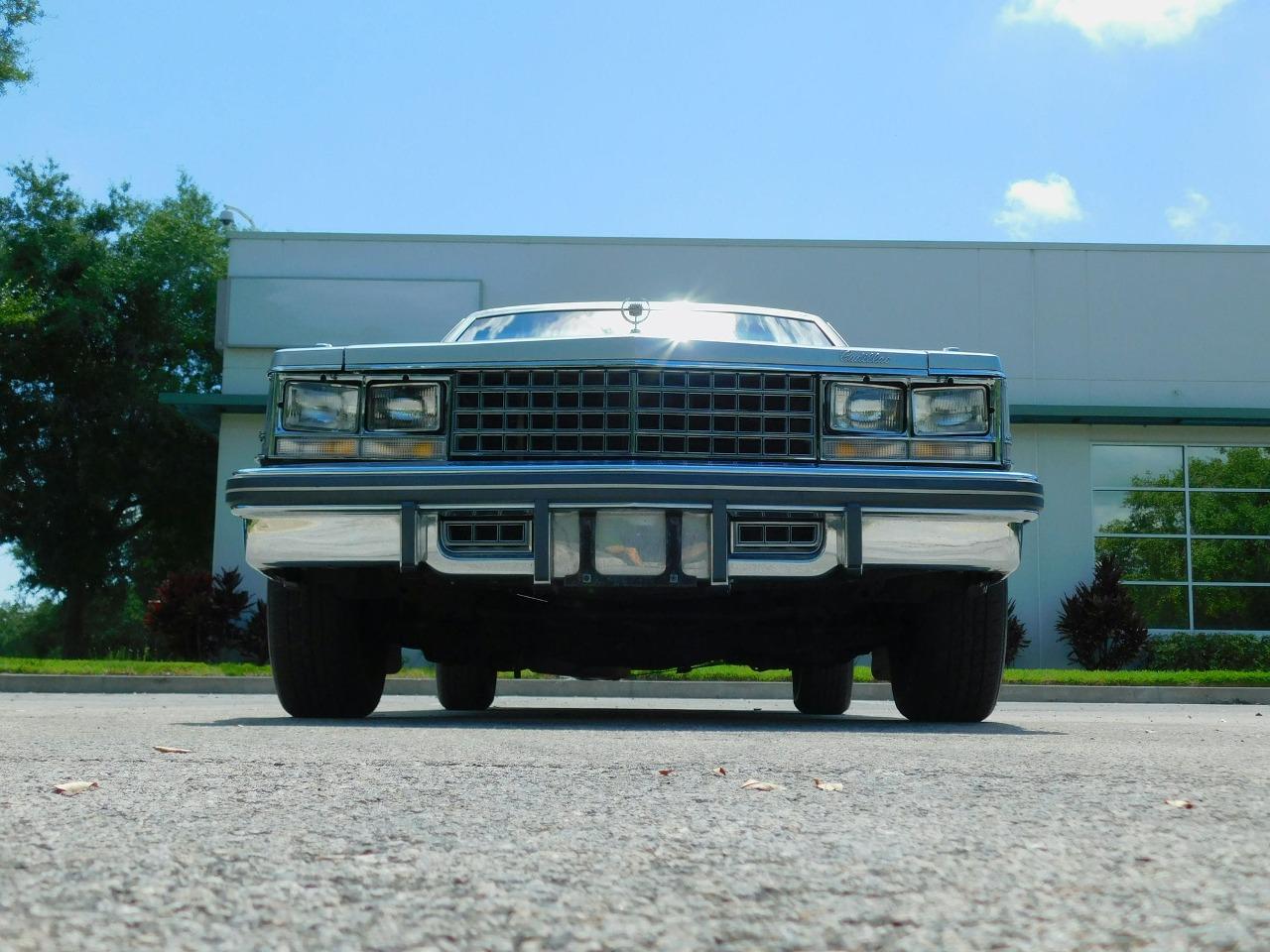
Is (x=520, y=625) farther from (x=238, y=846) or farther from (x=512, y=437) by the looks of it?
(x=238, y=846)

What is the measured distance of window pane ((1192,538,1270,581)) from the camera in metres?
21.1

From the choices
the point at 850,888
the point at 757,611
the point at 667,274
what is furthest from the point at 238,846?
the point at 667,274

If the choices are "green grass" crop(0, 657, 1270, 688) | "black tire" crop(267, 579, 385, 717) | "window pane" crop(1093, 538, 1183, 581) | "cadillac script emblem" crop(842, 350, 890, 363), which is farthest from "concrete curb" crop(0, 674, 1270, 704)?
"window pane" crop(1093, 538, 1183, 581)

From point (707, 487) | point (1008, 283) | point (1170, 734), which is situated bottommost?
point (1170, 734)

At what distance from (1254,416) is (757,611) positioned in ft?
55.1

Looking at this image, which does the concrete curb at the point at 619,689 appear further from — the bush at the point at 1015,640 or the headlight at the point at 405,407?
the headlight at the point at 405,407

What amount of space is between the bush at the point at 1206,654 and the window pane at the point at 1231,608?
4.37ft

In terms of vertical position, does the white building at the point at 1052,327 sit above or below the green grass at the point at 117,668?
above

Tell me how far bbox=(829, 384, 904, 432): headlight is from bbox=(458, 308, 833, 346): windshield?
953 mm

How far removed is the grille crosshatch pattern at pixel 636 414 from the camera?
543cm

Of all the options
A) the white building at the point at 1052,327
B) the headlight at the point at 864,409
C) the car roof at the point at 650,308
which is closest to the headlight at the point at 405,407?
the car roof at the point at 650,308

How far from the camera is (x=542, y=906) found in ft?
5.97

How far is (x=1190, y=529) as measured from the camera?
69.4 feet

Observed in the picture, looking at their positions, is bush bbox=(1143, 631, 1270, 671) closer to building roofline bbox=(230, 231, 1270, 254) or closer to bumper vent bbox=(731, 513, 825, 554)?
building roofline bbox=(230, 231, 1270, 254)
